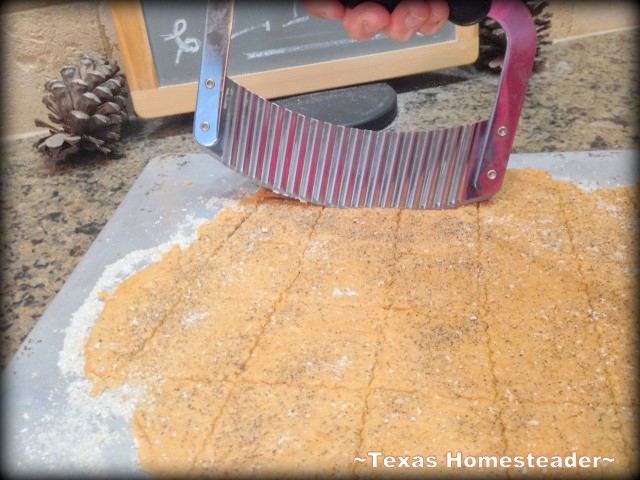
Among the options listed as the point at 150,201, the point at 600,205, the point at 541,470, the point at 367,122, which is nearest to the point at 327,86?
the point at 367,122

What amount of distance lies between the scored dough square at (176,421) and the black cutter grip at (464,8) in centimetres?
60

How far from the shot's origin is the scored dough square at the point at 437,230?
104 centimetres

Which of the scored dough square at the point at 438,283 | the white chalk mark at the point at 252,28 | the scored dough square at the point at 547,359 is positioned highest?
the white chalk mark at the point at 252,28

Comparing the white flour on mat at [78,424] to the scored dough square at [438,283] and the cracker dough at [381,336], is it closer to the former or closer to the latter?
the cracker dough at [381,336]

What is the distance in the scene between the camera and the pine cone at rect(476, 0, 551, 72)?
62.0 inches

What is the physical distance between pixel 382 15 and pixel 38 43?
2.91 ft

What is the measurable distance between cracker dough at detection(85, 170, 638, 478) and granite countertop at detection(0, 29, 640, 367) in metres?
0.20

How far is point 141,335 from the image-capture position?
890 millimetres

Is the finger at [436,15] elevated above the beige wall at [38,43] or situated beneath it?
elevated above

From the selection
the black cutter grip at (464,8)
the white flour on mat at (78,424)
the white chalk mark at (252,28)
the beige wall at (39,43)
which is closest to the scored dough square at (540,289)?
the black cutter grip at (464,8)

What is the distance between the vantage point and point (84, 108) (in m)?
1.32

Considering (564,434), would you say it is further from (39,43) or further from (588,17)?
(588,17)

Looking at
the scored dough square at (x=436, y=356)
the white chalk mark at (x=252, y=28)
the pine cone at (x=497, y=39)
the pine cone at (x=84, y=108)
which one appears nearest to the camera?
the scored dough square at (x=436, y=356)

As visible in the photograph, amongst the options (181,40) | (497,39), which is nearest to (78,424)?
(181,40)
